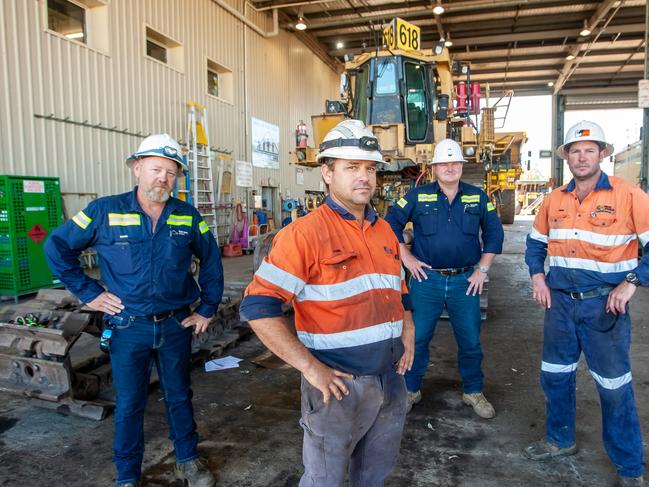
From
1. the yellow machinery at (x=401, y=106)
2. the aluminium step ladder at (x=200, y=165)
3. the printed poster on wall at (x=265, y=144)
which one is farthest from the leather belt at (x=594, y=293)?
the printed poster on wall at (x=265, y=144)

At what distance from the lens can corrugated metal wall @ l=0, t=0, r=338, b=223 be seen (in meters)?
7.15

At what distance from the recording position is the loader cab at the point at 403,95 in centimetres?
759

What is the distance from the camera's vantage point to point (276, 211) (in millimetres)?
15500

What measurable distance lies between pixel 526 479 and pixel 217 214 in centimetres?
1016

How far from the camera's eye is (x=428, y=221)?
362cm

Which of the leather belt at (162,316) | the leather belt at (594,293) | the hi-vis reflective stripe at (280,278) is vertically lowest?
the leather belt at (162,316)

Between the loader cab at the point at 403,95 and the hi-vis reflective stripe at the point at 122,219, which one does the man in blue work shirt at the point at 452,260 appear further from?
the loader cab at the point at 403,95

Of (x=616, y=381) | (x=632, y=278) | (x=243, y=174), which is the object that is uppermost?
(x=243, y=174)

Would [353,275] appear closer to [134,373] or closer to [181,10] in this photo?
[134,373]

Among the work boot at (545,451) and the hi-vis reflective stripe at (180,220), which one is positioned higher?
the hi-vis reflective stripe at (180,220)

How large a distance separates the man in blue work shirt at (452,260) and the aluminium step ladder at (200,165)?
7762mm

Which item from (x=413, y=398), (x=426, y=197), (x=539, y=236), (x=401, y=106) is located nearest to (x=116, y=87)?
(x=401, y=106)

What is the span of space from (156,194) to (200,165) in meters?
9.04

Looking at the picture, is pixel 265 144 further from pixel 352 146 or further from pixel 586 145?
pixel 352 146
